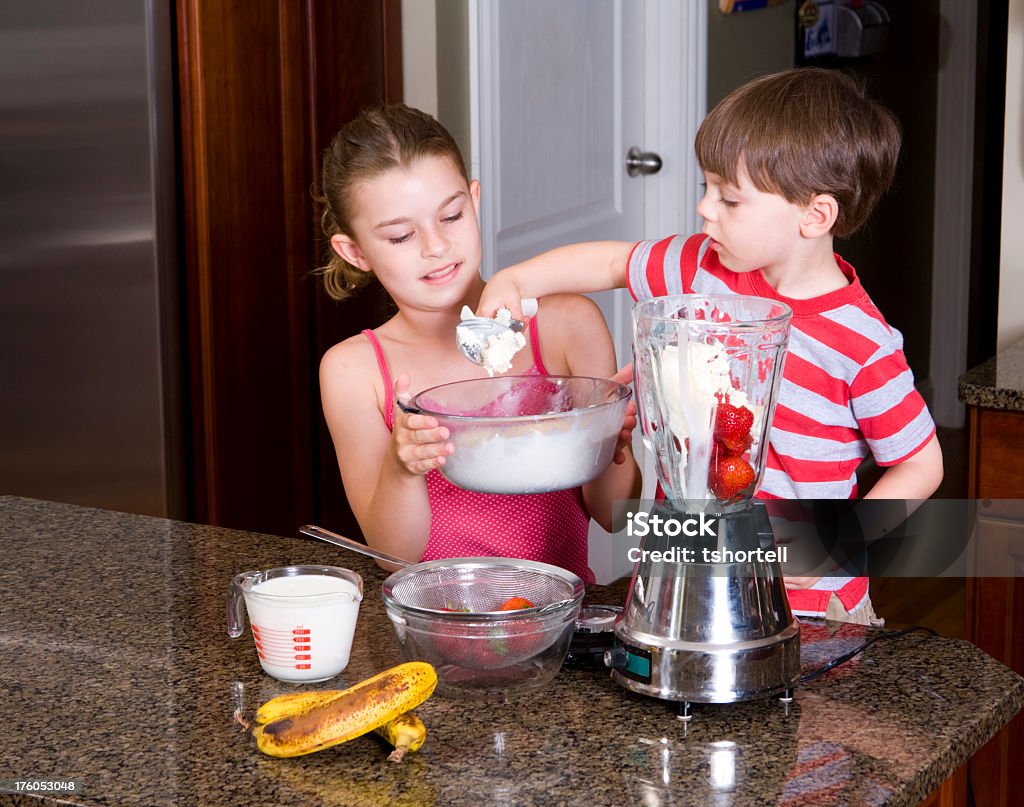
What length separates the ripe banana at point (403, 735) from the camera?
95cm

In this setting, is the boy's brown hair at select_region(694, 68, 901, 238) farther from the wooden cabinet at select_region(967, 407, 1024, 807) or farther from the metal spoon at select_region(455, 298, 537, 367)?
the wooden cabinet at select_region(967, 407, 1024, 807)

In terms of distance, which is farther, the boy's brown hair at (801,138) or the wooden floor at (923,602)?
the wooden floor at (923,602)

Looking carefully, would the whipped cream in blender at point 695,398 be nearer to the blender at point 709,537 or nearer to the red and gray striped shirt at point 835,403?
the blender at point 709,537

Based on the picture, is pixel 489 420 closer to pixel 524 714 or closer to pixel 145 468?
pixel 524 714

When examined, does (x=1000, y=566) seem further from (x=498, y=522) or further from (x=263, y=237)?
(x=263, y=237)

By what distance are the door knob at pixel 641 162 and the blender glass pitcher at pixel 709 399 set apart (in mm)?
2213

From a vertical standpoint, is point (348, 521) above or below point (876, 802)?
below

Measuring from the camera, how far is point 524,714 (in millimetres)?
1024

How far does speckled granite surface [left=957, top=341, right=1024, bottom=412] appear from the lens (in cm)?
196

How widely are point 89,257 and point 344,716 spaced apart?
5.93ft

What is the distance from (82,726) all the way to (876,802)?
60 cm

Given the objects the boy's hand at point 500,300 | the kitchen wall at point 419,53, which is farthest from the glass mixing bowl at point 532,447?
the kitchen wall at point 419,53

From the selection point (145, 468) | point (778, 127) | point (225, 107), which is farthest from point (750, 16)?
point (778, 127)

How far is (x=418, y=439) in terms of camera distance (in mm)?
1184
